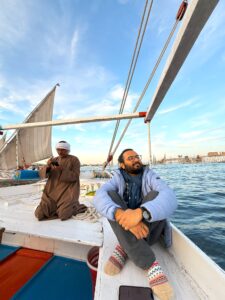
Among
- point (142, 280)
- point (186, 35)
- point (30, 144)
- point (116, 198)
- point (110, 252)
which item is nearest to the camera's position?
point (186, 35)

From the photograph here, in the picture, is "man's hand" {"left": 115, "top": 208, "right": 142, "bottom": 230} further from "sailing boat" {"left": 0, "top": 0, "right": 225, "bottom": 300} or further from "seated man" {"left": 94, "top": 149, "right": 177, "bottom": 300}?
"sailing boat" {"left": 0, "top": 0, "right": 225, "bottom": 300}

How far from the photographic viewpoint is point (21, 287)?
1684mm

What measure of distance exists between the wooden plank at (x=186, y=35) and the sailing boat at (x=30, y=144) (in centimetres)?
1362

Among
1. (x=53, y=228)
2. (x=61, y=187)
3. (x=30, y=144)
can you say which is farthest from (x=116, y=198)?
(x=30, y=144)

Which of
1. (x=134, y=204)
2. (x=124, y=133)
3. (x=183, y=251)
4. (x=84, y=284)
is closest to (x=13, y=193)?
(x=124, y=133)

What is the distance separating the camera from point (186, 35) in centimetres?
120

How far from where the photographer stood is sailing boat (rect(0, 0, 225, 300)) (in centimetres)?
118

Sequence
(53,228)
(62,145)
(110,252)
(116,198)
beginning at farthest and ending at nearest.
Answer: (62,145) < (53,228) < (110,252) < (116,198)

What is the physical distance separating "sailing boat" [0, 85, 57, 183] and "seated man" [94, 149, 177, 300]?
43.6 ft

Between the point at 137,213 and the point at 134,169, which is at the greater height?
the point at 134,169

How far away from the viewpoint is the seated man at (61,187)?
270 centimetres

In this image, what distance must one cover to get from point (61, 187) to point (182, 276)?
6.82 feet

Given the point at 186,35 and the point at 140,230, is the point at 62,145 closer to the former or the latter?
the point at 140,230

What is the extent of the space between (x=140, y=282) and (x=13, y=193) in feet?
15.2
